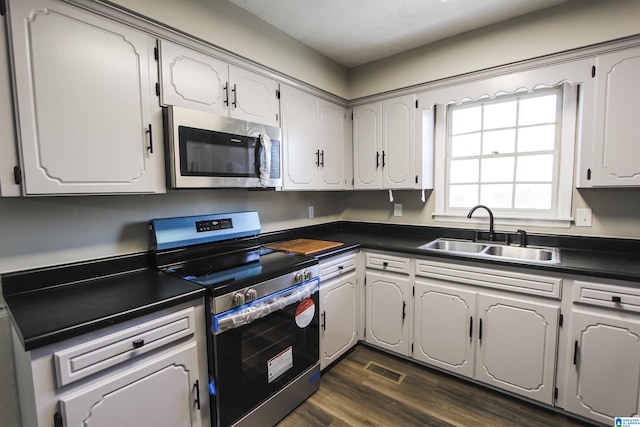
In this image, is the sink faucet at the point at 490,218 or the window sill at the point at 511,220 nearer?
the window sill at the point at 511,220

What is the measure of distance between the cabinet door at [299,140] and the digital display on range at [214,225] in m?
0.50

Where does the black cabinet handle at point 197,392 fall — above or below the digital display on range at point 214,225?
below

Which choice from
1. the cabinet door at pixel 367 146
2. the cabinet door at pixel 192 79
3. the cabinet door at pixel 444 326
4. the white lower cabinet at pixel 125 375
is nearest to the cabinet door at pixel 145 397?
the white lower cabinet at pixel 125 375

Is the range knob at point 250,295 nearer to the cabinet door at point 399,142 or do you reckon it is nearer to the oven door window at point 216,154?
the oven door window at point 216,154

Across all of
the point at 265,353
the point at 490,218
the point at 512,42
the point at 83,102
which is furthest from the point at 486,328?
the point at 83,102

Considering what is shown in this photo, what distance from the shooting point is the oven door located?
1.38m

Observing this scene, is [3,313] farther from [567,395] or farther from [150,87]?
[567,395]

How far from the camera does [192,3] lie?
5.42 feet

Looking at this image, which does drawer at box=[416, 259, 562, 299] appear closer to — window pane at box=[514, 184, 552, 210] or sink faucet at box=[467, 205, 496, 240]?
sink faucet at box=[467, 205, 496, 240]

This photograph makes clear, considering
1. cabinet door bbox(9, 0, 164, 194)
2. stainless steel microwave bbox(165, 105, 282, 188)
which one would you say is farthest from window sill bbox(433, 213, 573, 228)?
cabinet door bbox(9, 0, 164, 194)

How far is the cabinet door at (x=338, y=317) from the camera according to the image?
208cm

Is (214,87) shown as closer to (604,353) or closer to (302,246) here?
(302,246)

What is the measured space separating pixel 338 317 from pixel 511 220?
5.08ft

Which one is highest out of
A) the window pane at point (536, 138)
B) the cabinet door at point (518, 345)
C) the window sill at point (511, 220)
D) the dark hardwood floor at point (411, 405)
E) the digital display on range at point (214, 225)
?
the window pane at point (536, 138)
